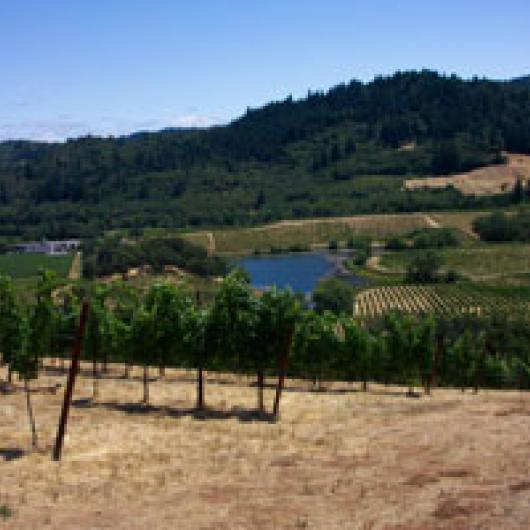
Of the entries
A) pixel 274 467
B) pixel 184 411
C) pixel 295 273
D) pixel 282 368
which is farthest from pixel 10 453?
pixel 295 273

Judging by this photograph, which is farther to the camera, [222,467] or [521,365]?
[521,365]

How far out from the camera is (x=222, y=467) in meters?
26.6

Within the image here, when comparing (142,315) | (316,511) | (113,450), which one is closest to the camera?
(316,511)

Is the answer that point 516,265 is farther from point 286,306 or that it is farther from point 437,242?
point 286,306

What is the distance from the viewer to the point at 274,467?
2636 centimetres

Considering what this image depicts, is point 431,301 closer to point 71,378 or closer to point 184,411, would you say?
point 184,411

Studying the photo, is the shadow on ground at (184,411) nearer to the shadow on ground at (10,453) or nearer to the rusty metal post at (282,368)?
the rusty metal post at (282,368)

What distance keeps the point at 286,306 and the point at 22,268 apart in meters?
153

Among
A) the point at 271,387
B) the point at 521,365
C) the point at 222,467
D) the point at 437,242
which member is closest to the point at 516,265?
the point at 437,242

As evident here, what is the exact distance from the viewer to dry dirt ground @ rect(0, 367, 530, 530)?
20547 mm

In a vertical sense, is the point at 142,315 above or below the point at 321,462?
above

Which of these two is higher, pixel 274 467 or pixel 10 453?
pixel 274 467

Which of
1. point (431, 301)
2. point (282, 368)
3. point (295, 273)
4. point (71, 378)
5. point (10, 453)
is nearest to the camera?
point (71, 378)

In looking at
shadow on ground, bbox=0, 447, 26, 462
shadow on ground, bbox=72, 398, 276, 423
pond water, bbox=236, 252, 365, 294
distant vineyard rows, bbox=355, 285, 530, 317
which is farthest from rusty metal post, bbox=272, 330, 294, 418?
pond water, bbox=236, 252, 365, 294
